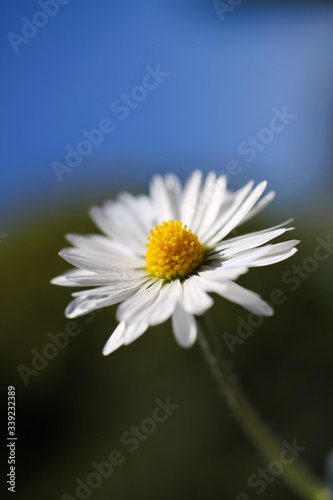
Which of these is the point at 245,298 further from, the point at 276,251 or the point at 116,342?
the point at 116,342

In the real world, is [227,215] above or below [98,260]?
below

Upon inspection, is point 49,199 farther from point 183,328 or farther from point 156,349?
point 183,328

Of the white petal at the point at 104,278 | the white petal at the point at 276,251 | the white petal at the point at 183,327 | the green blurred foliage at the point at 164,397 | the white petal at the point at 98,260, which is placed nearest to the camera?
the white petal at the point at 183,327

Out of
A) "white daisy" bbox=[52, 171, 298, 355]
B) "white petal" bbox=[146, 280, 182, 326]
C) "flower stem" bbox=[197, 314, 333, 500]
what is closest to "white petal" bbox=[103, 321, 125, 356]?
"white daisy" bbox=[52, 171, 298, 355]

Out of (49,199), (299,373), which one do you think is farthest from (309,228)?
(49,199)

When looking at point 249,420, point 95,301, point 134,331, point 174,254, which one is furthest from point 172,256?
point 249,420

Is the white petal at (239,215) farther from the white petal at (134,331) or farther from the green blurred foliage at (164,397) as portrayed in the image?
the green blurred foliage at (164,397)

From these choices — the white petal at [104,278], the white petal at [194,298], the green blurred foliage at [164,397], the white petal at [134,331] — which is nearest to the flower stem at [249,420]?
the white petal at [194,298]
